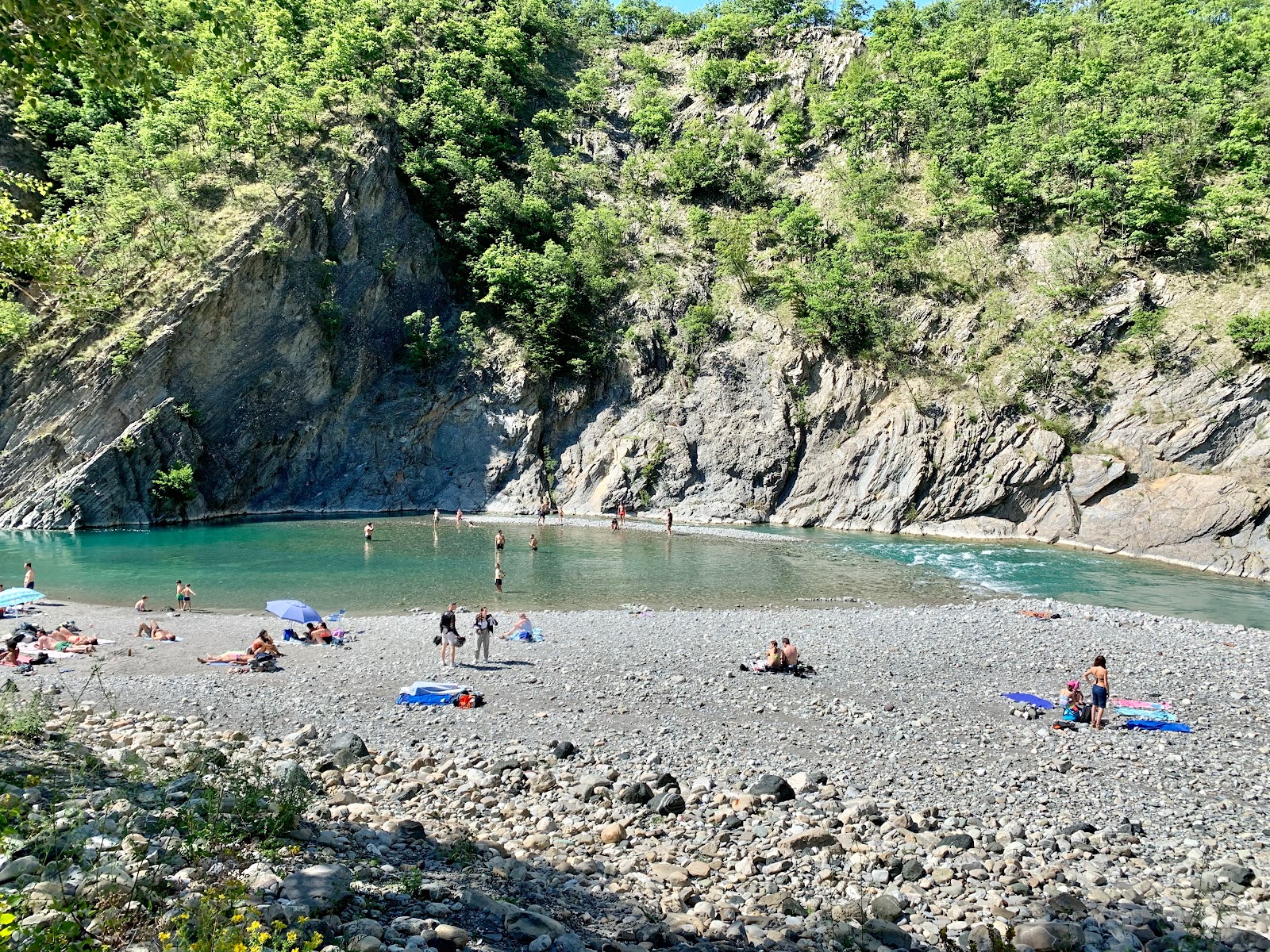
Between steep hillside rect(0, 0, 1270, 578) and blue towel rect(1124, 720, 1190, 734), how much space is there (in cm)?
2718

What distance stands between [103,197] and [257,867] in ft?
185

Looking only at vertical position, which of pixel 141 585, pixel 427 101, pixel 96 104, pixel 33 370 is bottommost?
pixel 141 585

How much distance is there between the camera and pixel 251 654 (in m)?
18.1

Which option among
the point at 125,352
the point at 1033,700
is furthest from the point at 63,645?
the point at 125,352

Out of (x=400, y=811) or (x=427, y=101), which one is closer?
(x=400, y=811)

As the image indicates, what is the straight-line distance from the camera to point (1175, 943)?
7.13 m

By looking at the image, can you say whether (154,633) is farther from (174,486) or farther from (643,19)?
(643,19)

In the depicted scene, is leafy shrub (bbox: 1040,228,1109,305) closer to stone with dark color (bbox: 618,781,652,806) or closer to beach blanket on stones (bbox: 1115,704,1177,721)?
beach blanket on stones (bbox: 1115,704,1177,721)

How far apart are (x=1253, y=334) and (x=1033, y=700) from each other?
37.0 m

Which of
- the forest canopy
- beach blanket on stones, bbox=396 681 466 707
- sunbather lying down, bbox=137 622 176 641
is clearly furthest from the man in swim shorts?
the forest canopy

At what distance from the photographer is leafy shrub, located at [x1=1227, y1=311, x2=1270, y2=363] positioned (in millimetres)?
39875

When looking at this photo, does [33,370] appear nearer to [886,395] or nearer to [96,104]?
[96,104]

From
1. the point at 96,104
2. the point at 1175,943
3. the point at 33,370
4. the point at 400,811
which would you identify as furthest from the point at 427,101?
the point at 1175,943

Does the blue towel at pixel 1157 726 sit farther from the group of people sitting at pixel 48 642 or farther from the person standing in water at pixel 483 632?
the group of people sitting at pixel 48 642
